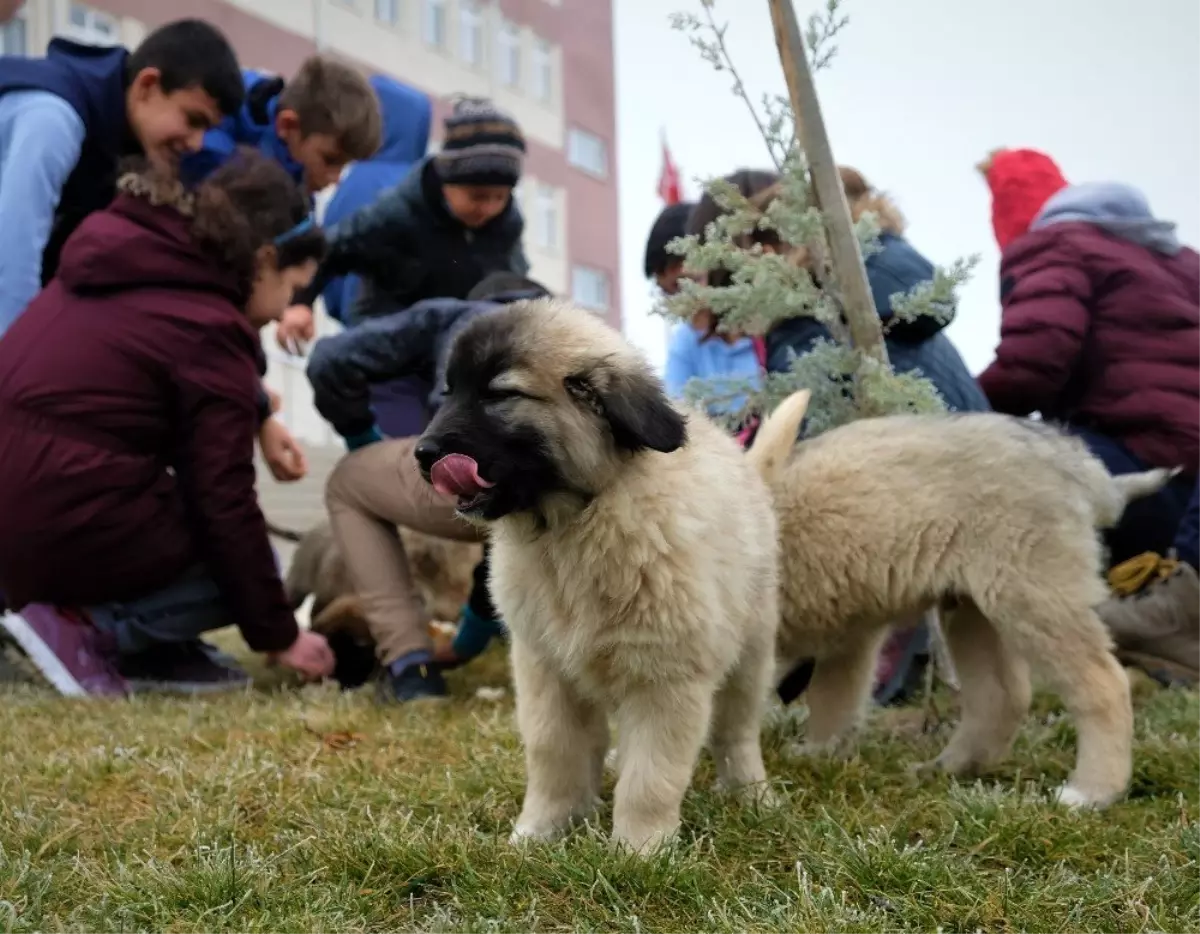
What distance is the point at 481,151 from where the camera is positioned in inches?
206

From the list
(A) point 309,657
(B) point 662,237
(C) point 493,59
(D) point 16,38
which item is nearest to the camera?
(A) point 309,657

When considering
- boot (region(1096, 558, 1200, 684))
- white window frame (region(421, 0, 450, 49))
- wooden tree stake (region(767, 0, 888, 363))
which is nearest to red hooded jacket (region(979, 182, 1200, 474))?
boot (region(1096, 558, 1200, 684))

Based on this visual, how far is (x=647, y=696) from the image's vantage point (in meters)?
2.49

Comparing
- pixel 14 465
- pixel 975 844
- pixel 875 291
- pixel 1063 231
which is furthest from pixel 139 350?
pixel 1063 231

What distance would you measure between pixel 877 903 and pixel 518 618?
0.97m

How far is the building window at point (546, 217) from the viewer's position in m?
19.0

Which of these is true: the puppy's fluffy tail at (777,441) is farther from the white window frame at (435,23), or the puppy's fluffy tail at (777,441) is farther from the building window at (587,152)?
the building window at (587,152)

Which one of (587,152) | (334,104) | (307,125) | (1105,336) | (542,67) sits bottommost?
(587,152)

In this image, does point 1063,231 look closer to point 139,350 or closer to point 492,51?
point 139,350

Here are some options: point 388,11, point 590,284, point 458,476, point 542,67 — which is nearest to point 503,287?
point 458,476

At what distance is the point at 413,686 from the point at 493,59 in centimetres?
1452

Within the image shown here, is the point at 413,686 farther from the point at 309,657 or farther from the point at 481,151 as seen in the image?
the point at 481,151

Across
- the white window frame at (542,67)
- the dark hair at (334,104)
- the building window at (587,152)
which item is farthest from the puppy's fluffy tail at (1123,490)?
the building window at (587,152)

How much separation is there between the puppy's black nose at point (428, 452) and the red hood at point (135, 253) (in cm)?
268
